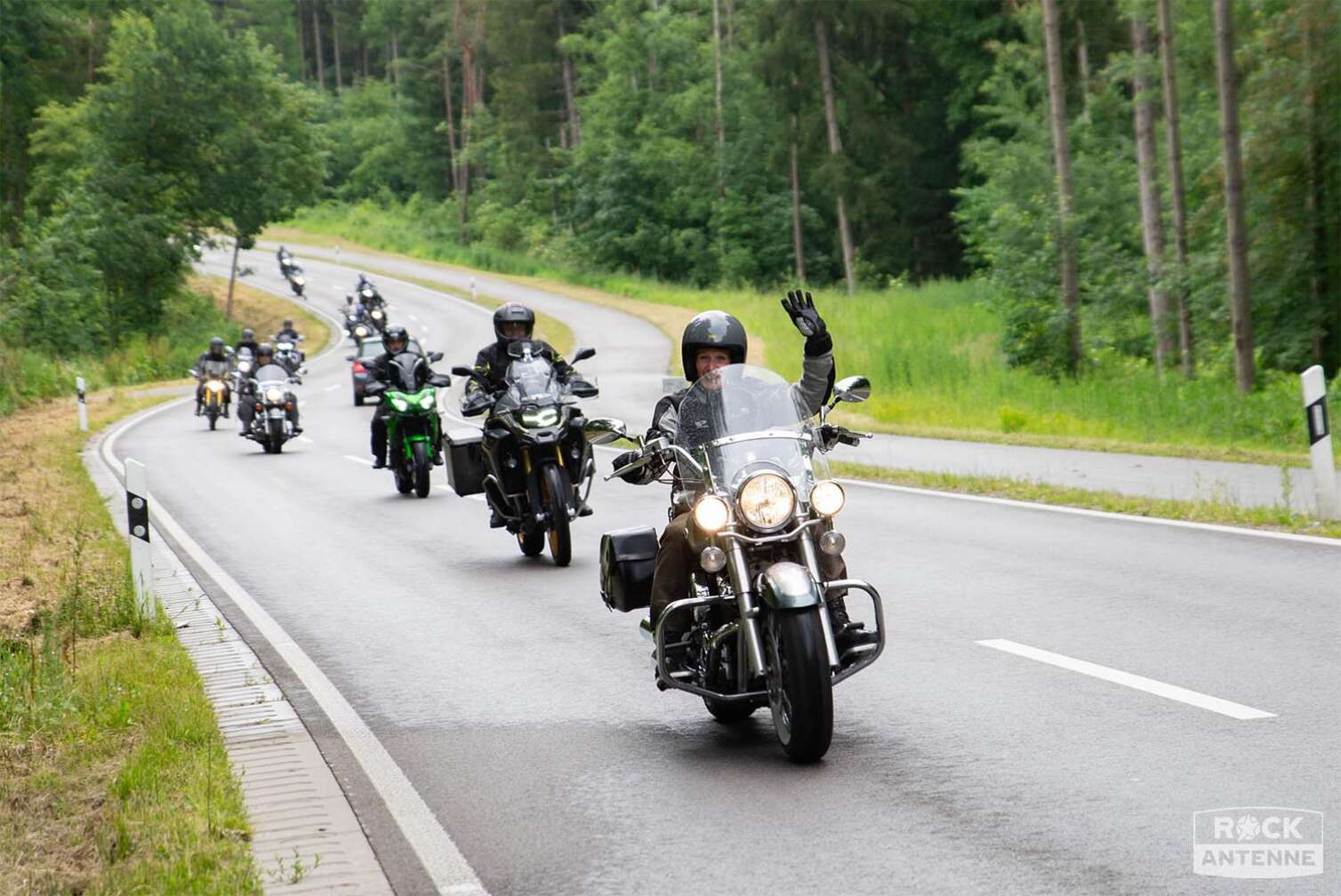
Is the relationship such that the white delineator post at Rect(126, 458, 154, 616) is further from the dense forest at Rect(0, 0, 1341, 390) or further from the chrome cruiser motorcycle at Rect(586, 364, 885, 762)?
the dense forest at Rect(0, 0, 1341, 390)

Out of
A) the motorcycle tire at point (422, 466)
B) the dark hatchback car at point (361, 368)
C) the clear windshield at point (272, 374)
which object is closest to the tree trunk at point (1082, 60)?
the dark hatchback car at point (361, 368)

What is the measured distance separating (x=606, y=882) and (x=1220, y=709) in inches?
122

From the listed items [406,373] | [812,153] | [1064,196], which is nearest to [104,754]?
[406,373]

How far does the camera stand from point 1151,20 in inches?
1443

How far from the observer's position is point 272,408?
27.4 meters

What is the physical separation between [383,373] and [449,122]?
301 ft

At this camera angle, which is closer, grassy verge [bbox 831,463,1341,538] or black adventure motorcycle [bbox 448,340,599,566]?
grassy verge [bbox 831,463,1341,538]

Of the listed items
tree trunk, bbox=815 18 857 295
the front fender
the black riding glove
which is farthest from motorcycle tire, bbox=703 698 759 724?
tree trunk, bbox=815 18 857 295

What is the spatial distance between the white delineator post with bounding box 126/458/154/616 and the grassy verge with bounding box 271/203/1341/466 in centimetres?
1224

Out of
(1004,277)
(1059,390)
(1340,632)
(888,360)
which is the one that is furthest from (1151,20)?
(1340,632)

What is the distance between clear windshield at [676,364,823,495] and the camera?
675 centimetres

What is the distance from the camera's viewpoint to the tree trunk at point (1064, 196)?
102ft

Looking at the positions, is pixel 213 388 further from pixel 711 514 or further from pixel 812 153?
pixel 812 153

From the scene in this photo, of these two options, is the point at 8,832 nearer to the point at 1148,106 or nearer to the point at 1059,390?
the point at 1059,390
